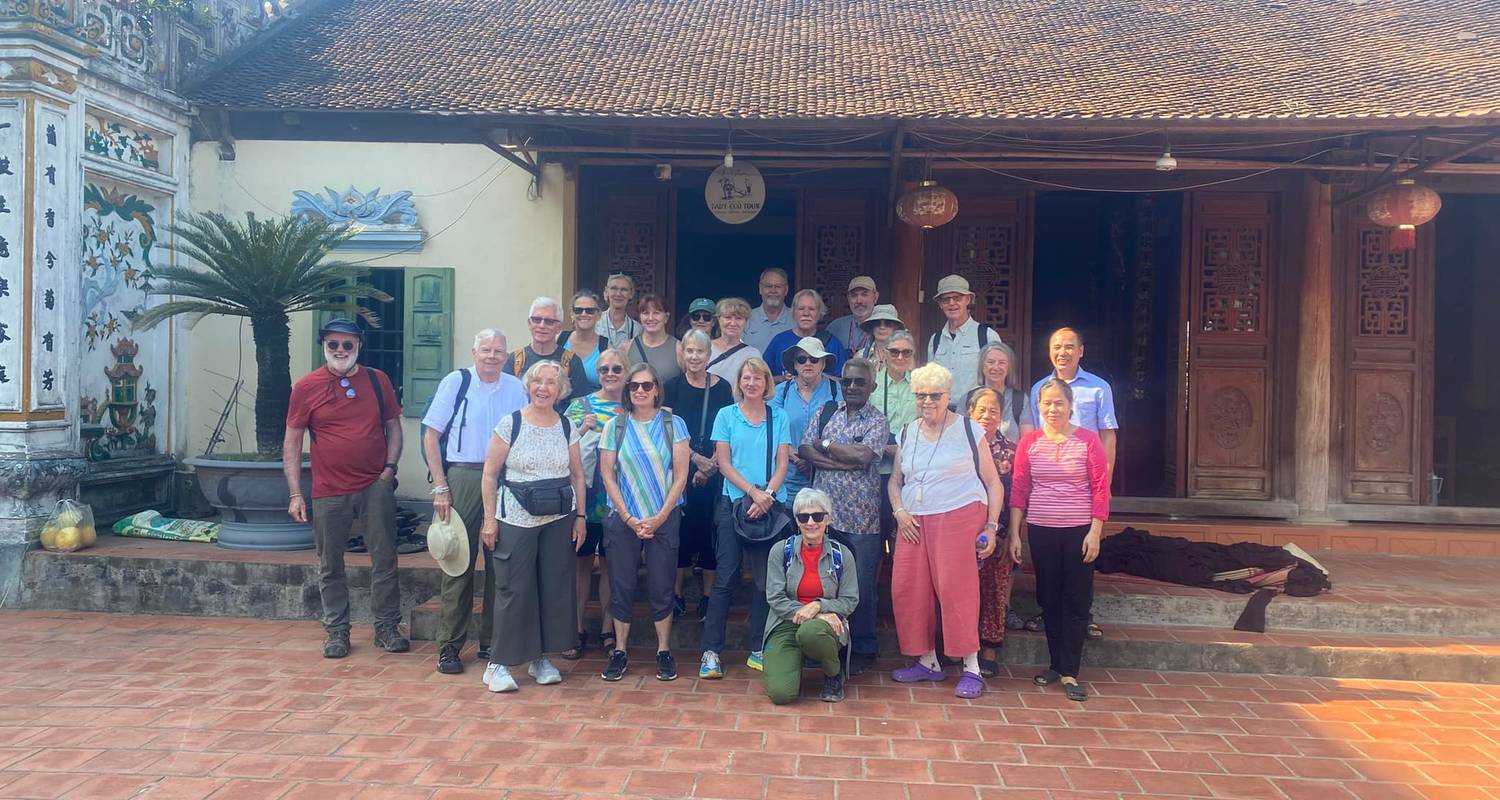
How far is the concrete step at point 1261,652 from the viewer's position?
504cm

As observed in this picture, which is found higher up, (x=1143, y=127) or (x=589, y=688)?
(x=1143, y=127)

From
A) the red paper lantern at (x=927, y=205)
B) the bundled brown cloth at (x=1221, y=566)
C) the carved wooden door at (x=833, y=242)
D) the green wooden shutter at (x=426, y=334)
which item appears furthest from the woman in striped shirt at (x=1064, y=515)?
the green wooden shutter at (x=426, y=334)

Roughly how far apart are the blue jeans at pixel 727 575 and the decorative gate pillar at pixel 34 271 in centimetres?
466

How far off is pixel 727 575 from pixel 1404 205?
5513 millimetres

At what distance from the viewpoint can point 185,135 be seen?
756 centimetres

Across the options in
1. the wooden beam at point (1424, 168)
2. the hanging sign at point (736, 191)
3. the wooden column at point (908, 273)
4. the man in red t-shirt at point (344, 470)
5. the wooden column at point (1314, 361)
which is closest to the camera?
the man in red t-shirt at point (344, 470)

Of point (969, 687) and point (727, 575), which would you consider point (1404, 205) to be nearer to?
point (969, 687)

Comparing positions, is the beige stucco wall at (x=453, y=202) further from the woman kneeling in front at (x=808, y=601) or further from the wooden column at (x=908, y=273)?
the woman kneeling in front at (x=808, y=601)

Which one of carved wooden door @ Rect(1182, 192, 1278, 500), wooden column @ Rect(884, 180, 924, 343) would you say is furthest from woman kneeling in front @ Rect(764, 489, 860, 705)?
carved wooden door @ Rect(1182, 192, 1278, 500)

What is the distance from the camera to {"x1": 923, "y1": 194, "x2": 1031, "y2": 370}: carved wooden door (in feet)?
25.8

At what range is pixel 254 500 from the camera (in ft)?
20.4

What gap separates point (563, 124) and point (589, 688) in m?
3.76

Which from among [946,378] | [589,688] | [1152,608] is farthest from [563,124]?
[1152,608]

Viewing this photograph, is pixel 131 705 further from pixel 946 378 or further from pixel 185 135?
pixel 185 135
